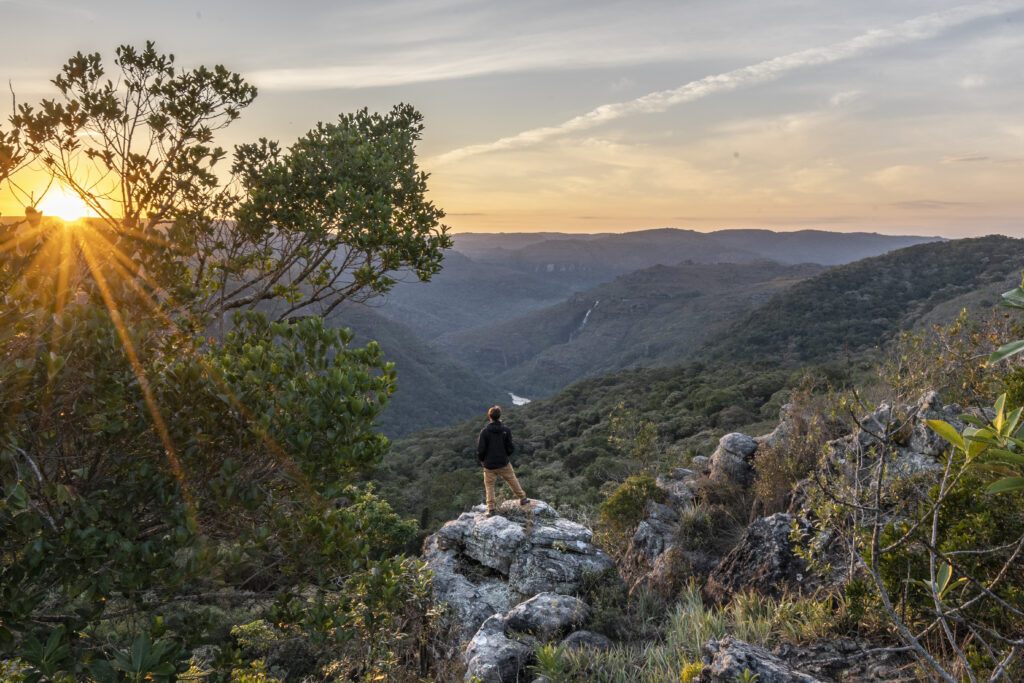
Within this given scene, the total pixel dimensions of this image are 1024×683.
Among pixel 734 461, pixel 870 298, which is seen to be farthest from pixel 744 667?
Answer: pixel 870 298

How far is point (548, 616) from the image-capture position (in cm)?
657

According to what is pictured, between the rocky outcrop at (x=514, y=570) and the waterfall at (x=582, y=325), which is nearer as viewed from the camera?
the rocky outcrop at (x=514, y=570)

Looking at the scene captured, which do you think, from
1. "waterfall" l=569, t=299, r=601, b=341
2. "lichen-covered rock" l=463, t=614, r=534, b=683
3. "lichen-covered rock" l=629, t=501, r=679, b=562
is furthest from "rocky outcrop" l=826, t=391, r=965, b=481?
"waterfall" l=569, t=299, r=601, b=341

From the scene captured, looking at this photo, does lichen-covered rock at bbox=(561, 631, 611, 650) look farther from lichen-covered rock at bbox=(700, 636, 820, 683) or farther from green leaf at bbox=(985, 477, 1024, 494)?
green leaf at bbox=(985, 477, 1024, 494)

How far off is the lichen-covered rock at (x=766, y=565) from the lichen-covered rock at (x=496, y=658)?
2.67 metres

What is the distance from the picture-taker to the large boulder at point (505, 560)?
8109mm

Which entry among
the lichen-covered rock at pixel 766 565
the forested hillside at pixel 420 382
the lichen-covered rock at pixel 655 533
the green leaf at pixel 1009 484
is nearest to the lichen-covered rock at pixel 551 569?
the lichen-covered rock at pixel 655 533

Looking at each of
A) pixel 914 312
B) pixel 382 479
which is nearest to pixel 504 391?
pixel 914 312

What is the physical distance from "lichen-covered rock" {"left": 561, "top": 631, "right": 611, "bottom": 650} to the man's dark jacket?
3.31 m

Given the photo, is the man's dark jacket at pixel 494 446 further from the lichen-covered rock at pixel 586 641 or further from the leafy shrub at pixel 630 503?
the lichen-covered rock at pixel 586 641

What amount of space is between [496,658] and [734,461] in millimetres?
7208

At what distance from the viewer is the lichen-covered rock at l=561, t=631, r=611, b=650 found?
19.5 feet

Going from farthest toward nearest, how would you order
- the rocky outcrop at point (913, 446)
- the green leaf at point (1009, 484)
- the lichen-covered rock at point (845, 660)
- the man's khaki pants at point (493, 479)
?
the man's khaki pants at point (493, 479), the rocky outcrop at point (913, 446), the lichen-covered rock at point (845, 660), the green leaf at point (1009, 484)

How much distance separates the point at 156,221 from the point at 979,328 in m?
13.3
